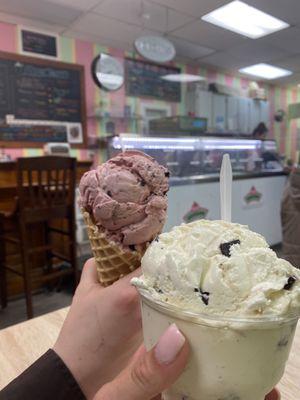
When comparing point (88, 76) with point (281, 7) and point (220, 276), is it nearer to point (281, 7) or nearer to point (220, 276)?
point (281, 7)

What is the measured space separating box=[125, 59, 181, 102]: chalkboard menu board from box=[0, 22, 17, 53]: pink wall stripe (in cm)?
183

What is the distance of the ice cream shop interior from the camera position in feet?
9.07

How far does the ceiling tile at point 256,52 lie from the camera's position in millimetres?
5285

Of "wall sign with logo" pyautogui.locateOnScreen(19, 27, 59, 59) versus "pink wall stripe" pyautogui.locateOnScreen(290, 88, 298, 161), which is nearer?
"wall sign with logo" pyautogui.locateOnScreen(19, 27, 59, 59)

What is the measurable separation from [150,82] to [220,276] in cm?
581

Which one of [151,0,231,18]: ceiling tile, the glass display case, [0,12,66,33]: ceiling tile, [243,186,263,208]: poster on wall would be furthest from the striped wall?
[243,186,263,208]: poster on wall

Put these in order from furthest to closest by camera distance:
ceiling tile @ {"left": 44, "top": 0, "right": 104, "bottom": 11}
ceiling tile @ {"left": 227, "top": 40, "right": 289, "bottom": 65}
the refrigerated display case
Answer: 1. ceiling tile @ {"left": 227, "top": 40, "right": 289, "bottom": 65}
2. ceiling tile @ {"left": 44, "top": 0, "right": 104, "bottom": 11}
3. the refrigerated display case

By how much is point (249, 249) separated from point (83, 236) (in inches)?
153

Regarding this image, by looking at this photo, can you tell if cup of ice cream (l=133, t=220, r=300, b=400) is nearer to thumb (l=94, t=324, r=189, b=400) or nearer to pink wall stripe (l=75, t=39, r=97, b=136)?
thumb (l=94, t=324, r=189, b=400)

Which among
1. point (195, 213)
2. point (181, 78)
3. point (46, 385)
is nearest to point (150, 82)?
point (181, 78)

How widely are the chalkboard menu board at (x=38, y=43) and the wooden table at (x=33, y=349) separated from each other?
13.9 ft

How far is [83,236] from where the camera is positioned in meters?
4.18

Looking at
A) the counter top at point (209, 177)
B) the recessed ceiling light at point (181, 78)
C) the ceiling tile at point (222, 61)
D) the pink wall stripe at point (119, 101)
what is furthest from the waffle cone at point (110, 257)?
the ceiling tile at point (222, 61)

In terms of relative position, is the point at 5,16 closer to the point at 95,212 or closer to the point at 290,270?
the point at 95,212
